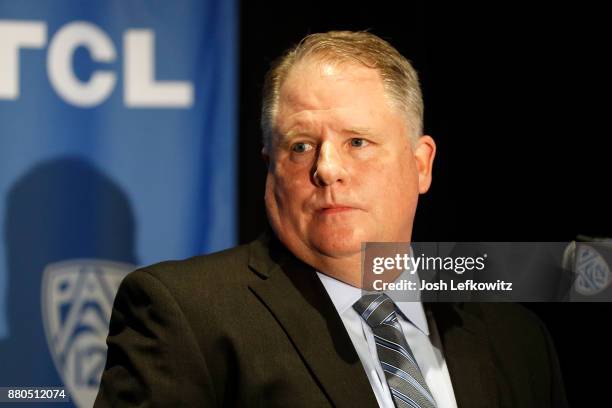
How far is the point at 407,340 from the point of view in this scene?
5.78ft

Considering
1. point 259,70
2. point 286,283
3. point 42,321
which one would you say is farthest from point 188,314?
point 259,70

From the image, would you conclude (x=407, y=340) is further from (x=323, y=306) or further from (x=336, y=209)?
(x=336, y=209)

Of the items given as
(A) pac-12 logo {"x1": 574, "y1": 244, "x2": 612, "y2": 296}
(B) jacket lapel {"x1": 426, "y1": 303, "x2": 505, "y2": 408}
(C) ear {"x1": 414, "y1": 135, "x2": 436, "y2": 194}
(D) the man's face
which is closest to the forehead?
(D) the man's face

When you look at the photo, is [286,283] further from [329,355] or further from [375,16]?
[375,16]

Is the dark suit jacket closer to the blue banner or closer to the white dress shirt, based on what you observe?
the white dress shirt

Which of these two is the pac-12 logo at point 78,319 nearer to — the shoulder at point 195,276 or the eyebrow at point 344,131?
the shoulder at point 195,276

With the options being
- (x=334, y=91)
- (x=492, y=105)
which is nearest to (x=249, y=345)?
(x=334, y=91)

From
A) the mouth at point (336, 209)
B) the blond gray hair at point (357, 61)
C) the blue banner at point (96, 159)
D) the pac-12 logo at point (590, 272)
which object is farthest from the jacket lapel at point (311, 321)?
the blue banner at point (96, 159)

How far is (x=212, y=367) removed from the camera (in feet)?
5.31

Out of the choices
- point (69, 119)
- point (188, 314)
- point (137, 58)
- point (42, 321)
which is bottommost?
point (42, 321)

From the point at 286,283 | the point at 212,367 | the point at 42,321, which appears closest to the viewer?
the point at 212,367

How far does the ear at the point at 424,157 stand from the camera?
6.32 feet

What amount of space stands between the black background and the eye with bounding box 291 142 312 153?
1.10 m

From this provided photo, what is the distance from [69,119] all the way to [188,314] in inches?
50.6
